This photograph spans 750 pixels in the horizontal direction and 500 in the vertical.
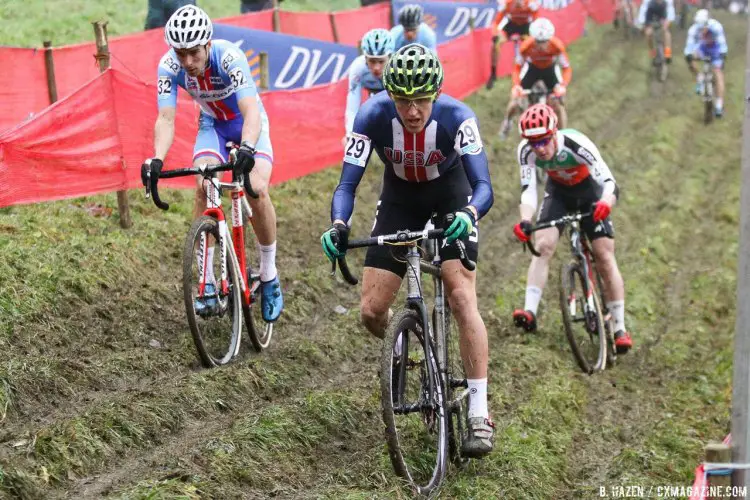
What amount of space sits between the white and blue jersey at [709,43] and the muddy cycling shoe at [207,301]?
16792 millimetres

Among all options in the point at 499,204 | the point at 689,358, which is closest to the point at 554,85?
the point at 499,204

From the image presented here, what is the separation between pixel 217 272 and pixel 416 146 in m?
2.29

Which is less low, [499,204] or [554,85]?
[554,85]

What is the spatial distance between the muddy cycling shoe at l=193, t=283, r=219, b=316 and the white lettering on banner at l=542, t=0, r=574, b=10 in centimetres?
2049

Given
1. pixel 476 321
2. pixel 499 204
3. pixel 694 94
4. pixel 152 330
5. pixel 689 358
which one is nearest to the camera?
pixel 476 321

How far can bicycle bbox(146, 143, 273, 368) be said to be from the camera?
662 centimetres

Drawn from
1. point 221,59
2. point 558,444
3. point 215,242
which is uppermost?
point 221,59

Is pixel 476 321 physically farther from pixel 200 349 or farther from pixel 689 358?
pixel 689 358

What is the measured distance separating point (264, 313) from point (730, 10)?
110ft

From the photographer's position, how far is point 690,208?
1532cm

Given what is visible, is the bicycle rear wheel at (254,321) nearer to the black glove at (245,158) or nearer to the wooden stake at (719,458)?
the black glove at (245,158)

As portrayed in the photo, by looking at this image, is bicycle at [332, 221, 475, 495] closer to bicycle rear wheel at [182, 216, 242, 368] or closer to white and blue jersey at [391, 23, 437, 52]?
bicycle rear wheel at [182, 216, 242, 368]

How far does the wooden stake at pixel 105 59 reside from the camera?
946cm

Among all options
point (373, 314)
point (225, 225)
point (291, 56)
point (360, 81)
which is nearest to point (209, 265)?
point (225, 225)
